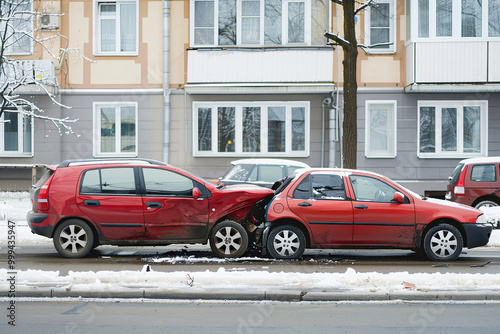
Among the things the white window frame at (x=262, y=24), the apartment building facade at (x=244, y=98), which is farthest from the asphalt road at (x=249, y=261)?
the white window frame at (x=262, y=24)

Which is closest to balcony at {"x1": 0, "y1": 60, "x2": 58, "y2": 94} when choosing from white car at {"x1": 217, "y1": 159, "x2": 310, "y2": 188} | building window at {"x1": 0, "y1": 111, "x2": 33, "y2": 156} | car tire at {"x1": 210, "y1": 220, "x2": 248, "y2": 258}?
building window at {"x1": 0, "y1": 111, "x2": 33, "y2": 156}

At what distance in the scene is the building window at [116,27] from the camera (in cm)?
2130

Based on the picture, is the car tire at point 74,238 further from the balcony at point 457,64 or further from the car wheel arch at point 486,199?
the balcony at point 457,64

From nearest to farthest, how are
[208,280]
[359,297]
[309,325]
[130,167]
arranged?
[309,325], [359,297], [208,280], [130,167]

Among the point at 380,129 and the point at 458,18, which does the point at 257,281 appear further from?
the point at 458,18

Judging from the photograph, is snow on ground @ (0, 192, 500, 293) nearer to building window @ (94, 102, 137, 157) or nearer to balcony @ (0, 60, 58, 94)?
balcony @ (0, 60, 58, 94)

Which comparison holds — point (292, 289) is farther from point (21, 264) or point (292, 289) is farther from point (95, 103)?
point (95, 103)

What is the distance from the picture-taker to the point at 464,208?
1027cm

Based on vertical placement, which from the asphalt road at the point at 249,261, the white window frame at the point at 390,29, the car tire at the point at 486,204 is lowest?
the asphalt road at the point at 249,261

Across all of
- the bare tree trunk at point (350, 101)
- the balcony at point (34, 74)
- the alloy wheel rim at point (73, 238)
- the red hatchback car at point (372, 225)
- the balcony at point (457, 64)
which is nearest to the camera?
the red hatchback car at point (372, 225)

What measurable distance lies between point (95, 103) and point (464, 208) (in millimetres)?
14247

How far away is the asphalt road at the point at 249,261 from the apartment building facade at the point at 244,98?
9.41 metres

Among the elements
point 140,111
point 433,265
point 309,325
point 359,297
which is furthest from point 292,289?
point 140,111

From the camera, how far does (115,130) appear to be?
2153 centimetres
